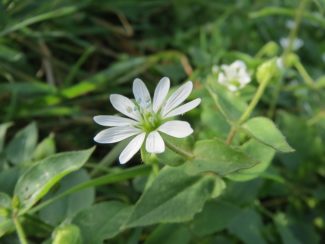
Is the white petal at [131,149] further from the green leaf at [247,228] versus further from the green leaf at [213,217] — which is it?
the green leaf at [247,228]

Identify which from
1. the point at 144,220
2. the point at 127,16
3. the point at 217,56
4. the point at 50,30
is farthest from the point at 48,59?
the point at 144,220

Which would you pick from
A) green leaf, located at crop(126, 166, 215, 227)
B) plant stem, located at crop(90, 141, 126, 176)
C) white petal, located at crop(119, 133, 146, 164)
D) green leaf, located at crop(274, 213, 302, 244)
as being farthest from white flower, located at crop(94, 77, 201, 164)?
green leaf, located at crop(274, 213, 302, 244)

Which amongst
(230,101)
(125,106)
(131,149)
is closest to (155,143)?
(131,149)

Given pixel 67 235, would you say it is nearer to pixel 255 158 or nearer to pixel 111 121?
pixel 111 121

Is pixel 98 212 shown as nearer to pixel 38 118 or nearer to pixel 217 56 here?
pixel 38 118

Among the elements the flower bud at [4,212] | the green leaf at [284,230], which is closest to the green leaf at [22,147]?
the flower bud at [4,212]
